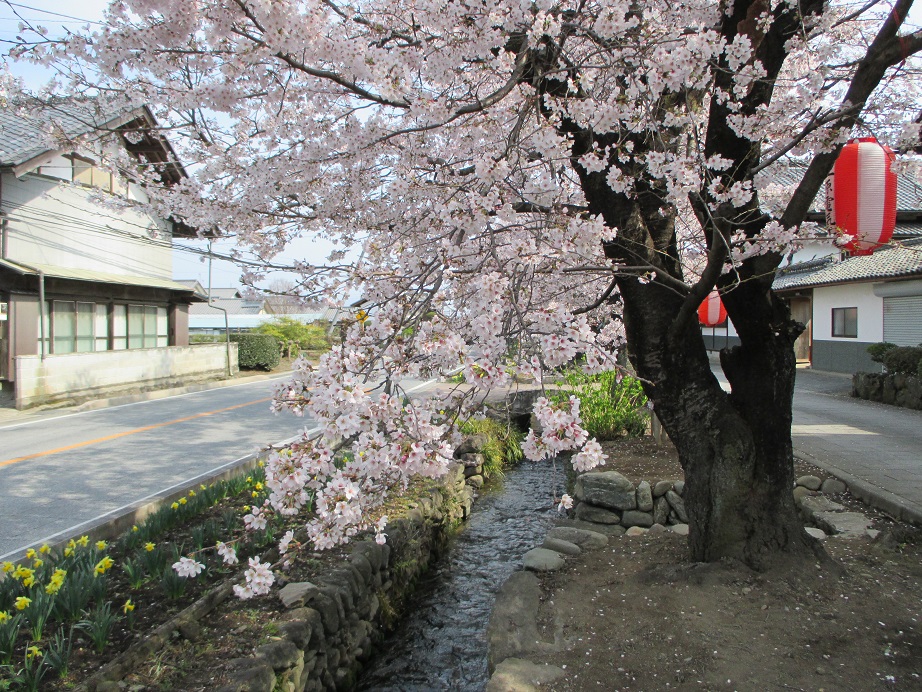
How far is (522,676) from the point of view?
3.25 metres

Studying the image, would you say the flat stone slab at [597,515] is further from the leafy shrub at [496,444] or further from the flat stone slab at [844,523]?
the leafy shrub at [496,444]

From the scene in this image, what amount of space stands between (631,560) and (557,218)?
2.88 meters

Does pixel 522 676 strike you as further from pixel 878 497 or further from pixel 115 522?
pixel 878 497

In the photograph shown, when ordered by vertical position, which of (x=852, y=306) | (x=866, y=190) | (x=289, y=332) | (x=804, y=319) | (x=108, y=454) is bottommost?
(x=108, y=454)

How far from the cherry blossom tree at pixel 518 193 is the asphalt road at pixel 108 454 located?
0.94 meters

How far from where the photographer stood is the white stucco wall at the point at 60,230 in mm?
14391

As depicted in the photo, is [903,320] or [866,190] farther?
[903,320]

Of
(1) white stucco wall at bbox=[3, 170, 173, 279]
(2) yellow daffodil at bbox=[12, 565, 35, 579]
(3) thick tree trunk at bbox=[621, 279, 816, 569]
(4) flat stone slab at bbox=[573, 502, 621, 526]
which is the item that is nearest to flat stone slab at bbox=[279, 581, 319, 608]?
(2) yellow daffodil at bbox=[12, 565, 35, 579]

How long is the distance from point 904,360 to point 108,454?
1526cm

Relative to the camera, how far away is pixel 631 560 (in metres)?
4.75

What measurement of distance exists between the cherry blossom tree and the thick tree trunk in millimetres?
16

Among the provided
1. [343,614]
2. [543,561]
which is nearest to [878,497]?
[543,561]

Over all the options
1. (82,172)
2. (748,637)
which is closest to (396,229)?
(748,637)

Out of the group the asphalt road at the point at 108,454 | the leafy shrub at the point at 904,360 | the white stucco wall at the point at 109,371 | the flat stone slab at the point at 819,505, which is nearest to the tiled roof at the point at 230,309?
the white stucco wall at the point at 109,371
